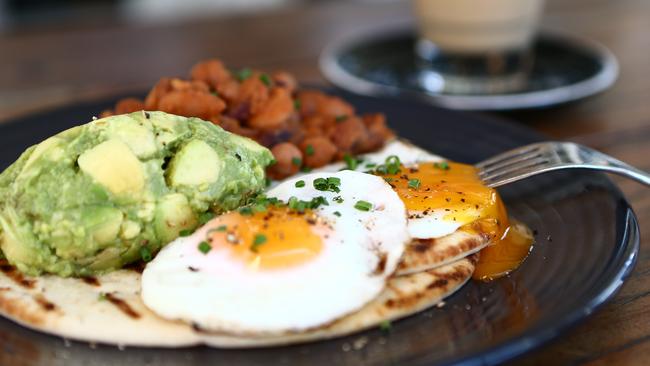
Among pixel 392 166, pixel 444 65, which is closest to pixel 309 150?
pixel 392 166

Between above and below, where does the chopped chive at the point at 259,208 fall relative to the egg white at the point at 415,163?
above

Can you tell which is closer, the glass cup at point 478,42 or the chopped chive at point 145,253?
the chopped chive at point 145,253

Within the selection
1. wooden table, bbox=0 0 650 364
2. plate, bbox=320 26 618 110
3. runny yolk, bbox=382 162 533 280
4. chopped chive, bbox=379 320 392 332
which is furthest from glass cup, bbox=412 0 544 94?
chopped chive, bbox=379 320 392 332

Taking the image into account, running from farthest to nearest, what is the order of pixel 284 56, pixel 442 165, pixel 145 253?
1. pixel 284 56
2. pixel 442 165
3. pixel 145 253

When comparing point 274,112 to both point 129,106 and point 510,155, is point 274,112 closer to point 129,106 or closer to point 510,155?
point 129,106

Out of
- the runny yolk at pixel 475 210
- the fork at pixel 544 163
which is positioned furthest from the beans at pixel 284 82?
the fork at pixel 544 163

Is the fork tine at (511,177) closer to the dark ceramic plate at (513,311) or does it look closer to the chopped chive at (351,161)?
the dark ceramic plate at (513,311)
